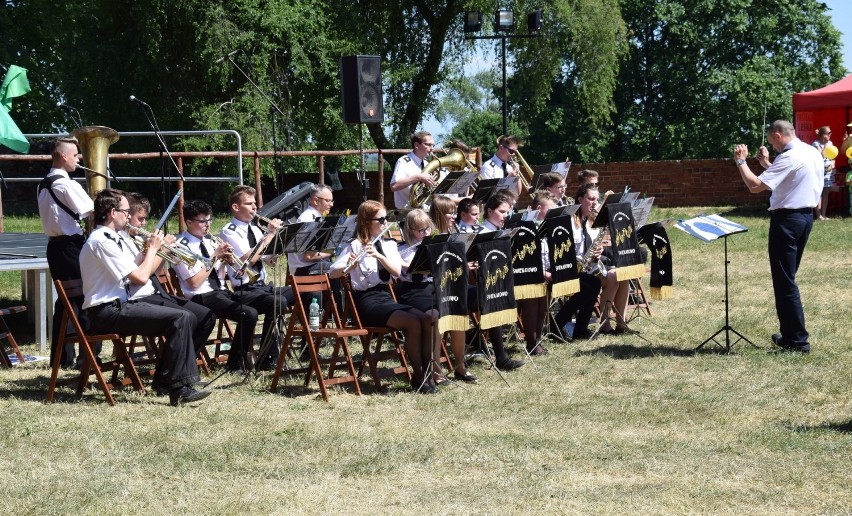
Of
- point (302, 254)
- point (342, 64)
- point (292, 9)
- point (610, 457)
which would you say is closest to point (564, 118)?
point (292, 9)

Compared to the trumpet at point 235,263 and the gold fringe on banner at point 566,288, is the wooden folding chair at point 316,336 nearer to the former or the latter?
the trumpet at point 235,263

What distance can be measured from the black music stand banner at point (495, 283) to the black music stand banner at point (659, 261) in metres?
2.07

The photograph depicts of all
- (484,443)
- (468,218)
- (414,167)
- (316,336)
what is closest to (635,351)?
(468,218)

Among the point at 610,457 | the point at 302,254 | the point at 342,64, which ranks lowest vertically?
the point at 610,457

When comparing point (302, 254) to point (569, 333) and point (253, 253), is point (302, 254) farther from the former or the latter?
point (569, 333)

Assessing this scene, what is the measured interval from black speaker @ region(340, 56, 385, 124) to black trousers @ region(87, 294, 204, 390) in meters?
5.10

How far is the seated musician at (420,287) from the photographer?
28.3 feet

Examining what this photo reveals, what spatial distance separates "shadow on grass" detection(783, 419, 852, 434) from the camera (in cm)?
701

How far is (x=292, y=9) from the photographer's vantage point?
26.2 metres

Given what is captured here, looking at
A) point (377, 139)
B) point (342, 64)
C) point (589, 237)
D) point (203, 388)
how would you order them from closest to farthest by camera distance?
point (203, 388)
point (589, 237)
point (342, 64)
point (377, 139)

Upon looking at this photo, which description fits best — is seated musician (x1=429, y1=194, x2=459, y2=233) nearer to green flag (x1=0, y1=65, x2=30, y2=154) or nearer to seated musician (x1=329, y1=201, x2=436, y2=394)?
seated musician (x1=329, y1=201, x2=436, y2=394)

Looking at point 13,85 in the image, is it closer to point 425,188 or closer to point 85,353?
point 425,188

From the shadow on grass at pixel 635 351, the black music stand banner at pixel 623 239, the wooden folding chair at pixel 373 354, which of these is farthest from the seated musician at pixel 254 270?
the black music stand banner at pixel 623 239

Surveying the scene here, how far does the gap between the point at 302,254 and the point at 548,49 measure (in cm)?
2071
